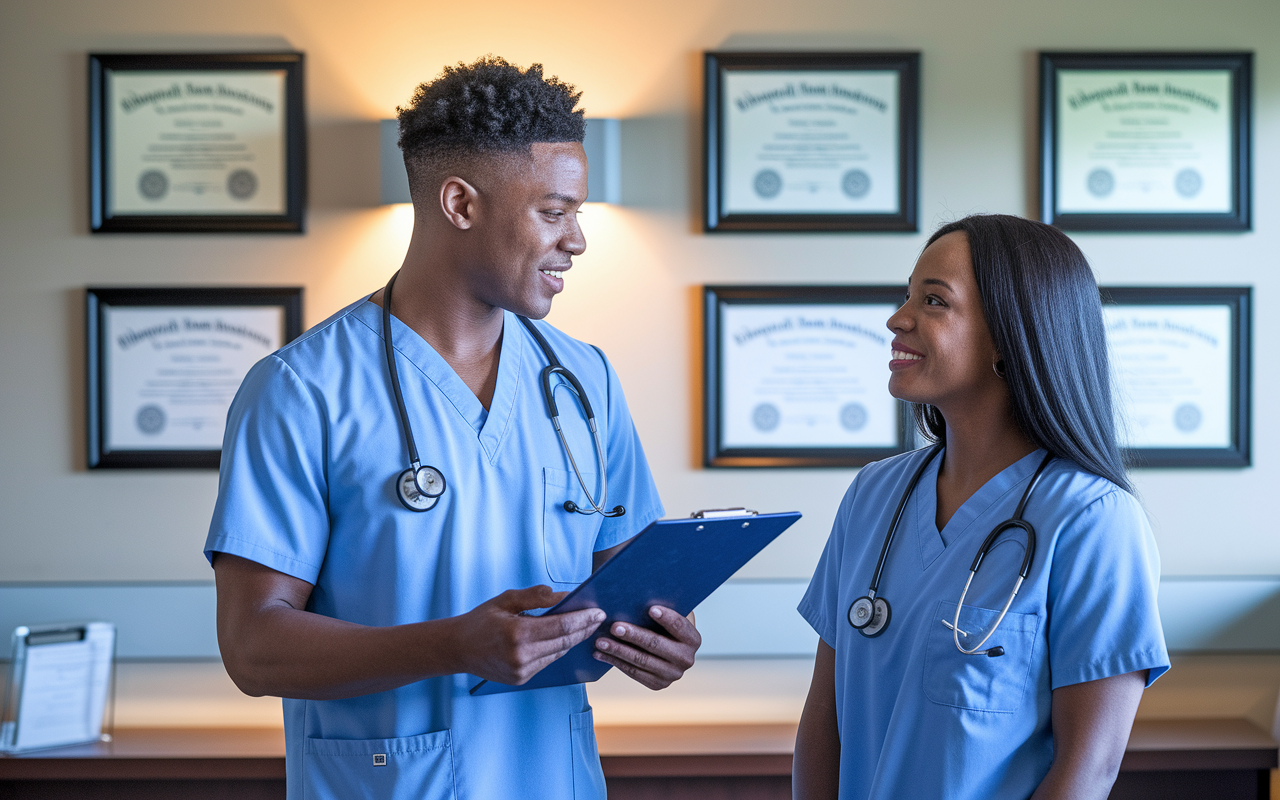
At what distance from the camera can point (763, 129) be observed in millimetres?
2277

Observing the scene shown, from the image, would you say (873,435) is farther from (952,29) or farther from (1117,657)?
(1117,657)

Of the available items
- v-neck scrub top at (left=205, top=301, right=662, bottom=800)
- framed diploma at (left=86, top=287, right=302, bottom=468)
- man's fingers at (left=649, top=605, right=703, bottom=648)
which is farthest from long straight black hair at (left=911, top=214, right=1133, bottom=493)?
framed diploma at (left=86, top=287, right=302, bottom=468)

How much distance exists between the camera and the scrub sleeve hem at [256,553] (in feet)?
3.48

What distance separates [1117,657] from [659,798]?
4.56ft

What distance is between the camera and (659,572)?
3.33 feet

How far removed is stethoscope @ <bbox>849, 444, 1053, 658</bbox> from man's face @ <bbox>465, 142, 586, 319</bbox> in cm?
53

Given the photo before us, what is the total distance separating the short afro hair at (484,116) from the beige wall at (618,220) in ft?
3.56

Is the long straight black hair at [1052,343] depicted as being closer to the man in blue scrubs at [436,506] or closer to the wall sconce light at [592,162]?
the man in blue scrubs at [436,506]

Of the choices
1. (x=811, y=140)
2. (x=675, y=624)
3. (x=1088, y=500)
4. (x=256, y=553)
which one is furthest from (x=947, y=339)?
(x=811, y=140)

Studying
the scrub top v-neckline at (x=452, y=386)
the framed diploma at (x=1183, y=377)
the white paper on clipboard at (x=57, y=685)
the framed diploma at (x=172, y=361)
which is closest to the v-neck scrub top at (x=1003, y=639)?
the scrub top v-neckline at (x=452, y=386)

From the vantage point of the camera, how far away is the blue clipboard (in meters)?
0.95

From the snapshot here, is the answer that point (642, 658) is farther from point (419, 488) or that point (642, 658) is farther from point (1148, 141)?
point (1148, 141)

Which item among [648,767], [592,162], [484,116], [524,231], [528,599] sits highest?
[592,162]

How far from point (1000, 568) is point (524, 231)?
69cm
